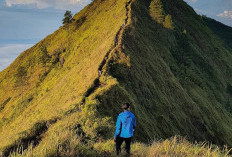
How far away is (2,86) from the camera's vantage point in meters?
69.7

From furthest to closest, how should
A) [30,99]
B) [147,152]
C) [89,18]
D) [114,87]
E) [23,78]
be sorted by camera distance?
1. [89,18]
2. [23,78]
3. [30,99]
4. [114,87]
5. [147,152]

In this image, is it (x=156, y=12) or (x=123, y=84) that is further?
(x=156, y=12)

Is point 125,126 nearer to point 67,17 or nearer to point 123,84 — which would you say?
point 123,84

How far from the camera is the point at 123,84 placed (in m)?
27.4

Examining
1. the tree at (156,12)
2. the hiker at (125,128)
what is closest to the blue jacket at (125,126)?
the hiker at (125,128)

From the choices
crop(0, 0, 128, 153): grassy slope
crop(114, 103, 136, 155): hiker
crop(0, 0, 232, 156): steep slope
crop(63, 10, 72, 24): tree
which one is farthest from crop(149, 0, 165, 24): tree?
crop(114, 103, 136, 155): hiker

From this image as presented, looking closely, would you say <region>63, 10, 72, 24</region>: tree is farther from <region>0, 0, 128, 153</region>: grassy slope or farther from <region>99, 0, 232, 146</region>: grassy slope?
<region>99, 0, 232, 146</region>: grassy slope

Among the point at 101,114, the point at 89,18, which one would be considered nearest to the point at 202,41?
the point at 89,18

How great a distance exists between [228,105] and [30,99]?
62.9 meters

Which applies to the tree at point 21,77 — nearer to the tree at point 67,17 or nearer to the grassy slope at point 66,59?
the grassy slope at point 66,59

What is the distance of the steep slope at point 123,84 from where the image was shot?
1939cm

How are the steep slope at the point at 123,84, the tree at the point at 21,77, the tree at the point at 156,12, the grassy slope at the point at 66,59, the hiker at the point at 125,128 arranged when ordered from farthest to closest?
the tree at the point at 156,12, the tree at the point at 21,77, the grassy slope at the point at 66,59, the steep slope at the point at 123,84, the hiker at the point at 125,128

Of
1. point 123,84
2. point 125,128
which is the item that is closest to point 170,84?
point 123,84

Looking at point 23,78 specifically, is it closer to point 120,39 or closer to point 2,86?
point 2,86
